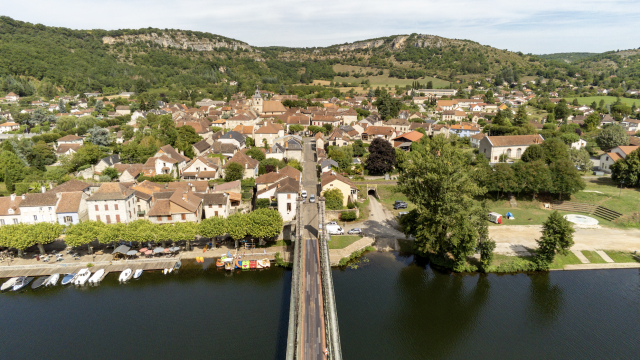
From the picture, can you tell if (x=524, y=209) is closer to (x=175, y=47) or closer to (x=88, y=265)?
(x=88, y=265)

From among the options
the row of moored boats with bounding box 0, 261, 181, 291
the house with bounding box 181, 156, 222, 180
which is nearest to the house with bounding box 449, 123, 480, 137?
the house with bounding box 181, 156, 222, 180

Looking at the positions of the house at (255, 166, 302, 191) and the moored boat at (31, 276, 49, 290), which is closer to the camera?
the moored boat at (31, 276, 49, 290)

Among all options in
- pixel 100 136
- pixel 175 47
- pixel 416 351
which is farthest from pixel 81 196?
pixel 175 47

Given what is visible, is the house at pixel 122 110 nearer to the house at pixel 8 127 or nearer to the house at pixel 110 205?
the house at pixel 8 127

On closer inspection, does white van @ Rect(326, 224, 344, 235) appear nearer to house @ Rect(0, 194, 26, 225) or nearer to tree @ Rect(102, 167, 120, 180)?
house @ Rect(0, 194, 26, 225)

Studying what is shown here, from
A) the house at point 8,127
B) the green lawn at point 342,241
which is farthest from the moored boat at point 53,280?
the house at point 8,127

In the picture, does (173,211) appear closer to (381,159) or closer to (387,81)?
(381,159)
